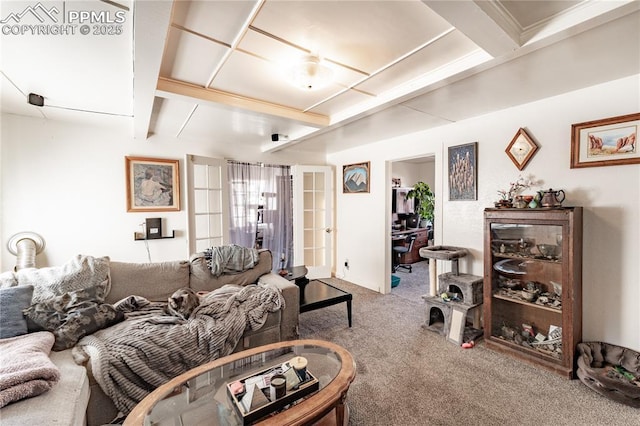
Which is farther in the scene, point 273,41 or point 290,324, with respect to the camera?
point 290,324

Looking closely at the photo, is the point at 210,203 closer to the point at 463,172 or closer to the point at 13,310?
the point at 13,310

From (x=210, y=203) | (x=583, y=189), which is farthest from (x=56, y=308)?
(x=583, y=189)

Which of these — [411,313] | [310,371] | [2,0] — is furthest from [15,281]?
[411,313]

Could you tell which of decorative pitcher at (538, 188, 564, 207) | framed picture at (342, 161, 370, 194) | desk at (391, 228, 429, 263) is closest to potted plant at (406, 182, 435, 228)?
desk at (391, 228, 429, 263)

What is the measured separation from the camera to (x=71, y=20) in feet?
4.63

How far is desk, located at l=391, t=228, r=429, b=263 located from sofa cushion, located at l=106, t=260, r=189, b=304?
13.1ft

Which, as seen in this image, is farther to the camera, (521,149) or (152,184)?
(152,184)

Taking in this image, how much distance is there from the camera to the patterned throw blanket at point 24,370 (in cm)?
114

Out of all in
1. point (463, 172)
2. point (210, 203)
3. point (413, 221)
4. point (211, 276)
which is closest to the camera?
point (211, 276)

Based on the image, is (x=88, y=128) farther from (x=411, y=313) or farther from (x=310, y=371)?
(x=411, y=313)

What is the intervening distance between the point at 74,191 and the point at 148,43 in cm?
266

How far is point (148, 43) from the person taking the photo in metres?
1.44

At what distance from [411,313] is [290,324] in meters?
1.62

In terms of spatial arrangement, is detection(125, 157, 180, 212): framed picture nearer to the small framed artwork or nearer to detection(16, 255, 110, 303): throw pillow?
detection(16, 255, 110, 303): throw pillow
